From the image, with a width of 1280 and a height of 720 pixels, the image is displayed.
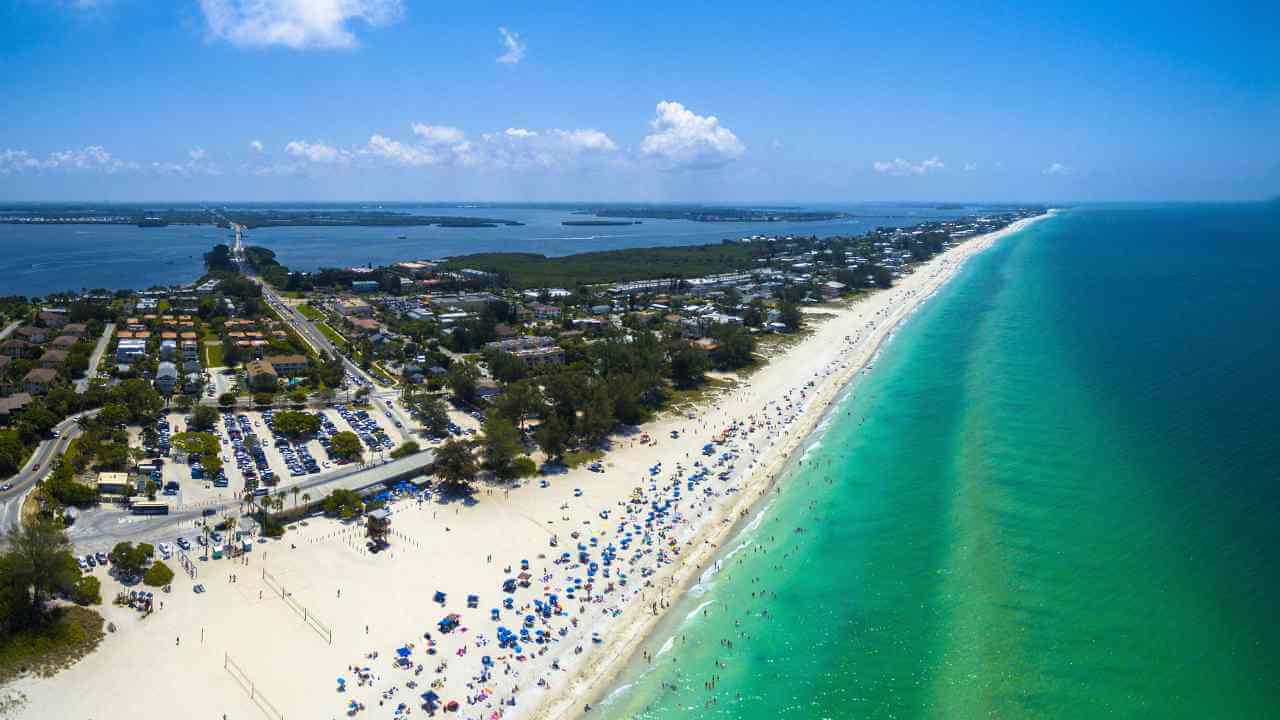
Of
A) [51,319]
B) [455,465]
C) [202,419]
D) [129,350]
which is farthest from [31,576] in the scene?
[51,319]

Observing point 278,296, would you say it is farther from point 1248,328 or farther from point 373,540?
point 1248,328

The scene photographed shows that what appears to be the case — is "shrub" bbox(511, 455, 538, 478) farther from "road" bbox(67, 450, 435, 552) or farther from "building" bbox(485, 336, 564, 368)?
"building" bbox(485, 336, 564, 368)

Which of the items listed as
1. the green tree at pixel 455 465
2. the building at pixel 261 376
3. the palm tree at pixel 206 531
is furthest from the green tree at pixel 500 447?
the building at pixel 261 376

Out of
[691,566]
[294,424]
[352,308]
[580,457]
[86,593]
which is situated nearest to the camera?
[86,593]

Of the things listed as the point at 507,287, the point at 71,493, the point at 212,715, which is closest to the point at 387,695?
the point at 212,715

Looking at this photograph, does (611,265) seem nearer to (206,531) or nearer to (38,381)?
(38,381)

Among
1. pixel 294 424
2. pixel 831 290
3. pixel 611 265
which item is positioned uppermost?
A: pixel 611 265
